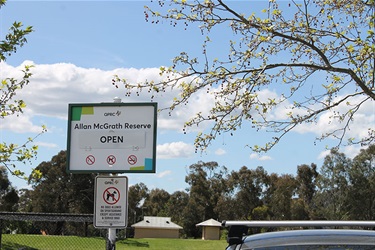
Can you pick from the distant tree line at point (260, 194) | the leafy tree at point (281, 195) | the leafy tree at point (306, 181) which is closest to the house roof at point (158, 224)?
Result: the distant tree line at point (260, 194)

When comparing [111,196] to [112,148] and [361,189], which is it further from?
[361,189]

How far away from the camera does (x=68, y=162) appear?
6.62m

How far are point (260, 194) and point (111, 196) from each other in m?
68.8

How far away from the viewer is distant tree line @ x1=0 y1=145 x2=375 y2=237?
57188mm

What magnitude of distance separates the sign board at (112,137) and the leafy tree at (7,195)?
1645 inches

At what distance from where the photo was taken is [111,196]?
258 inches

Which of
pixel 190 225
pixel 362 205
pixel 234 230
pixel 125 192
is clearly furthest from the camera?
pixel 190 225

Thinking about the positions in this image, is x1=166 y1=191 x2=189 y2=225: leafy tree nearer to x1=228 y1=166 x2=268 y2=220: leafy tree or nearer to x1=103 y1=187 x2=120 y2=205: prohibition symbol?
x1=228 y1=166 x2=268 y2=220: leafy tree

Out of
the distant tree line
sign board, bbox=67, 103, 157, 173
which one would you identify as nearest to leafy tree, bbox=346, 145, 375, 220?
the distant tree line

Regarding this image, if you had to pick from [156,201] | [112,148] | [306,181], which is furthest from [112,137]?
[156,201]

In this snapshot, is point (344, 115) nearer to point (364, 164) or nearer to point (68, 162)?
point (68, 162)

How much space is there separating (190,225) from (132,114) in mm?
71539

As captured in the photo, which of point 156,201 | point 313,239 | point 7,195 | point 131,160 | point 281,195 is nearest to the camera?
point 313,239

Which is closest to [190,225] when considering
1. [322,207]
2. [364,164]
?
[322,207]
